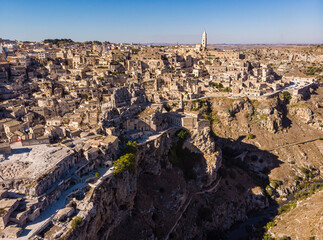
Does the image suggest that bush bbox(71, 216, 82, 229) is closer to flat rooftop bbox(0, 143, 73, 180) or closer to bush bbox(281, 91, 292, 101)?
flat rooftop bbox(0, 143, 73, 180)

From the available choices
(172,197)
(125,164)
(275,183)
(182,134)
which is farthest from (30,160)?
(275,183)

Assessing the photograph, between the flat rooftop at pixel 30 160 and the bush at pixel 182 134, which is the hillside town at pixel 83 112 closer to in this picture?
the flat rooftop at pixel 30 160

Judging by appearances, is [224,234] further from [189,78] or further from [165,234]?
[189,78]

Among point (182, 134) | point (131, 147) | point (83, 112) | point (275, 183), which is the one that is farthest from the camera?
point (275, 183)

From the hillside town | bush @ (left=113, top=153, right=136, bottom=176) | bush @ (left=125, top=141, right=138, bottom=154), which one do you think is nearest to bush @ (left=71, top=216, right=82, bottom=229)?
the hillside town

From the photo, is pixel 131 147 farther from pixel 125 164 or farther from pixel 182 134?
pixel 182 134
